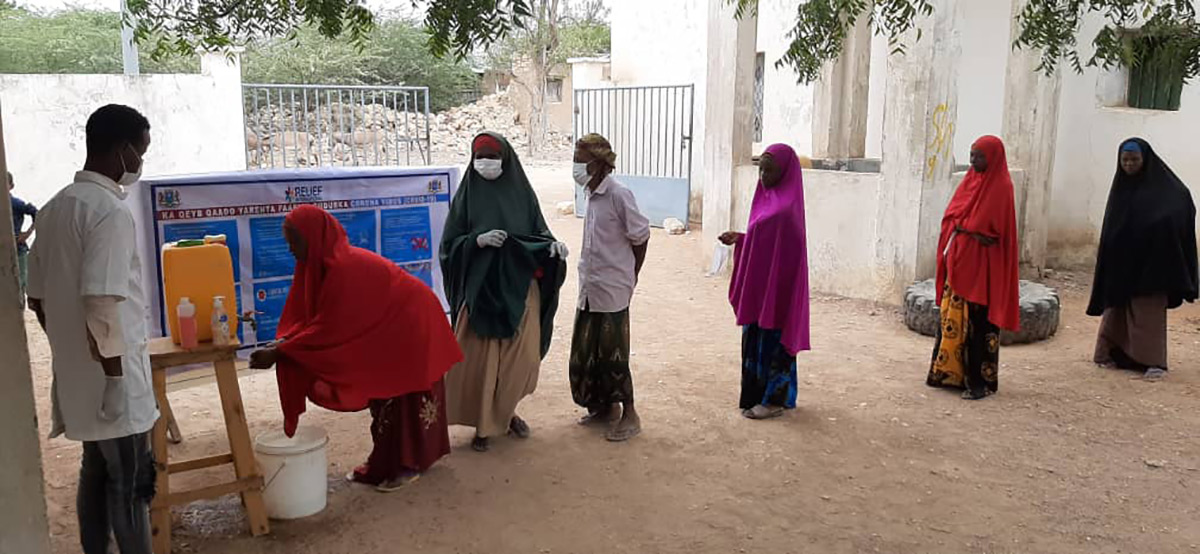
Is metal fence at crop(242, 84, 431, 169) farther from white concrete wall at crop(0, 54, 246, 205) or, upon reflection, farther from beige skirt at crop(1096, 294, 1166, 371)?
beige skirt at crop(1096, 294, 1166, 371)

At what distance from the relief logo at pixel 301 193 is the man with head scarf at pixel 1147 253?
535 centimetres

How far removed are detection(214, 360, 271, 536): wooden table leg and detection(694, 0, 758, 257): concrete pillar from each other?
22.6 ft

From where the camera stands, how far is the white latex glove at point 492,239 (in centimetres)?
446

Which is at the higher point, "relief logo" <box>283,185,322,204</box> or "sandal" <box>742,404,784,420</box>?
"relief logo" <box>283,185,322,204</box>

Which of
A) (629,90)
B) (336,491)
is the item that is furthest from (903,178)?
(629,90)

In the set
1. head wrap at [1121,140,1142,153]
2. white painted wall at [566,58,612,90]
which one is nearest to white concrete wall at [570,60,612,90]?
white painted wall at [566,58,612,90]

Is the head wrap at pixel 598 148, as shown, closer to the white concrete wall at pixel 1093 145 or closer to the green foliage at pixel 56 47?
the white concrete wall at pixel 1093 145

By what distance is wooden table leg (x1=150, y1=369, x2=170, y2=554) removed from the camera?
3.57 metres

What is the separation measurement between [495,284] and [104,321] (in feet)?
6.81

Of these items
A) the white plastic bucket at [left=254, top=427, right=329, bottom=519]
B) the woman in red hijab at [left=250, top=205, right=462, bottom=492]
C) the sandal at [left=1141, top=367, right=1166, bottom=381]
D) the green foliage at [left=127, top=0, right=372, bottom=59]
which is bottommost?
the sandal at [left=1141, top=367, right=1166, bottom=381]

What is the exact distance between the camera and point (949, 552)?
12.5ft

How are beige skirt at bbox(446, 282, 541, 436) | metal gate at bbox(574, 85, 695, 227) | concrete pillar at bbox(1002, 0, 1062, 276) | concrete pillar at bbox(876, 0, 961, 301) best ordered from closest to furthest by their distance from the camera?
beige skirt at bbox(446, 282, 541, 436) → concrete pillar at bbox(876, 0, 961, 301) → concrete pillar at bbox(1002, 0, 1062, 276) → metal gate at bbox(574, 85, 695, 227)

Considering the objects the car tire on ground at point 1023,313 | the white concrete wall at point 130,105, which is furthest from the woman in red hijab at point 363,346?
the white concrete wall at point 130,105

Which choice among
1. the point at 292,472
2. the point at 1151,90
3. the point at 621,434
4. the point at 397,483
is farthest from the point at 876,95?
the point at 292,472
